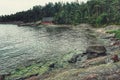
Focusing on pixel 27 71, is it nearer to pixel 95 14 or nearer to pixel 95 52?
pixel 95 52

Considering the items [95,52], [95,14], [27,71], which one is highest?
[95,14]

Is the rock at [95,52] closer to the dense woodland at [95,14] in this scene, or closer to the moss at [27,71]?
the moss at [27,71]

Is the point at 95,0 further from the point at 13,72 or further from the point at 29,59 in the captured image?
the point at 13,72

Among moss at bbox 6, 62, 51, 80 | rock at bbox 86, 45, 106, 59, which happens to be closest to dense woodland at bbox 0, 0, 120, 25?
rock at bbox 86, 45, 106, 59

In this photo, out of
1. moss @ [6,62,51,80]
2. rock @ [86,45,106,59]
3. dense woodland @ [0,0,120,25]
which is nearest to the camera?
moss @ [6,62,51,80]

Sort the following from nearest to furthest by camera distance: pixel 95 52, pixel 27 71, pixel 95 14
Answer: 1. pixel 27 71
2. pixel 95 52
3. pixel 95 14

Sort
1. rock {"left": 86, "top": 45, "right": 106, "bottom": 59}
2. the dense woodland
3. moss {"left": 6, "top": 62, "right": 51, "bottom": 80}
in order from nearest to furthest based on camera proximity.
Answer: moss {"left": 6, "top": 62, "right": 51, "bottom": 80} → rock {"left": 86, "top": 45, "right": 106, "bottom": 59} → the dense woodland

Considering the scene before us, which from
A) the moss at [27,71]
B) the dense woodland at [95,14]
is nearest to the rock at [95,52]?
the moss at [27,71]

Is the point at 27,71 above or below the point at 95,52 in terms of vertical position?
below

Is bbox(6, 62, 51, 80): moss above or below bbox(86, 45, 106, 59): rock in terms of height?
below

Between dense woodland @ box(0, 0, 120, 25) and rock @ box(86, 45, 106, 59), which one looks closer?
rock @ box(86, 45, 106, 59)

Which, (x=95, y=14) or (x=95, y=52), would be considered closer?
(x=95, y=52)

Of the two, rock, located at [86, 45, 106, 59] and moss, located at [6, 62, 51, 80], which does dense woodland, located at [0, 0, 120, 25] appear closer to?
rock, located at [86, 45, 106, 59]

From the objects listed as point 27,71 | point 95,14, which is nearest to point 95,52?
point 27,71
